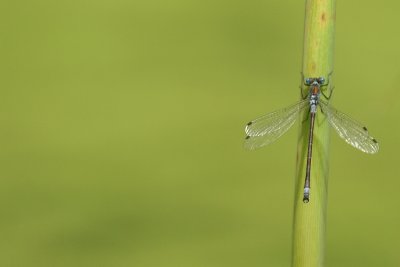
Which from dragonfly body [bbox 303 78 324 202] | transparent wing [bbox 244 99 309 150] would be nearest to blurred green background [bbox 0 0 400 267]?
transparent wing [bbox 244 99 309 150]

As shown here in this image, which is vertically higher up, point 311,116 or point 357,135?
point 357,135

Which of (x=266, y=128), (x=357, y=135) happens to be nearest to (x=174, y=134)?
(x=266, y=128)

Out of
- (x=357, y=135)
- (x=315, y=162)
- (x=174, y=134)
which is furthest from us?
(x=174, y=134)

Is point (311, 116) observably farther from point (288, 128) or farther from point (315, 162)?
point (288, 128)

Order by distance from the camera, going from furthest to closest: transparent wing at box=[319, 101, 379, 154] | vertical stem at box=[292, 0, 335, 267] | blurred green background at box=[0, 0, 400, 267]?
1. blurred green background at box=[0, 0, 400, 267]
2. transparent wing at box=[319, 101, 379, 154]
3. vertical stem at box=[292, 0, 335, 267]

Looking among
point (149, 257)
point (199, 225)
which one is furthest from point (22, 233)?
point (199, 225)

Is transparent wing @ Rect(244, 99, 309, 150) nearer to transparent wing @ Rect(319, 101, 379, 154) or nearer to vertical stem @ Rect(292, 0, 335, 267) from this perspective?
transparent wing @ Rect(319, 101, 379, 154)
